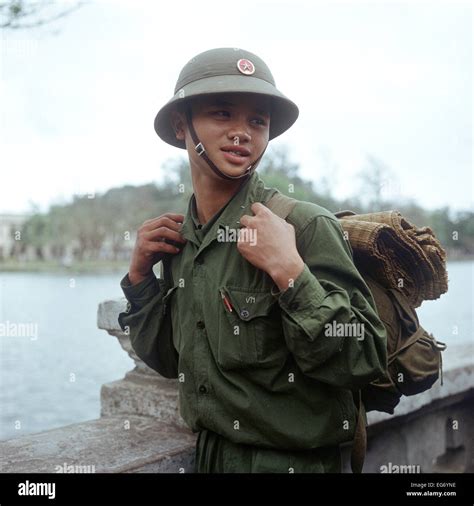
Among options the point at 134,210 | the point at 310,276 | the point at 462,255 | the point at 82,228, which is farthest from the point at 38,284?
the point at 310,276

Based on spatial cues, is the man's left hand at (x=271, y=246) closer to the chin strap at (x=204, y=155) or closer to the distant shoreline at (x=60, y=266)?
the chin strap at (x=204, y=155)

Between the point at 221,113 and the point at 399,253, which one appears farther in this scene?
the point at 399,253

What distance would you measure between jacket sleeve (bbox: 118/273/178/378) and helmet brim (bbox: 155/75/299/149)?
21.6 inches

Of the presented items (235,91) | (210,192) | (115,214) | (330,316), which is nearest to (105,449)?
(210,192)

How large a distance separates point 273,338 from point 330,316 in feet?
0.88

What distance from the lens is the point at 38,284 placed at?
70.5 ft

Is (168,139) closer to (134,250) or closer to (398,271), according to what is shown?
(134,250)

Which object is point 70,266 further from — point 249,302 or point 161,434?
point 249,302

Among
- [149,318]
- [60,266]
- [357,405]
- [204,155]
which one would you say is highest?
[204,155]

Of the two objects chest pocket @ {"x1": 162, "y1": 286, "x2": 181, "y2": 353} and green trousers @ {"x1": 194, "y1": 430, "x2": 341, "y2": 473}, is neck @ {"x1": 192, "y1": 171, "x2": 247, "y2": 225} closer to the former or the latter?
chest pocket @ {"x1": 162, "y1": 286, "x2": 181, "y2": 353}

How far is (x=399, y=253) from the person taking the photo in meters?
2.19

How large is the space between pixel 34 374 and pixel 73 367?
692 millimetres

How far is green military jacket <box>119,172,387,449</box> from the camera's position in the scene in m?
1.75
